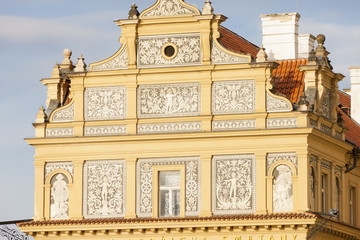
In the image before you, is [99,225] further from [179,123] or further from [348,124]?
[348,124]

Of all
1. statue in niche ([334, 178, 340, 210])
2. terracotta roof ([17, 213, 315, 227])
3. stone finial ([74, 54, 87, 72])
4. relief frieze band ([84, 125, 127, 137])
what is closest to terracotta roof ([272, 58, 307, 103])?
statue in niche ([334, 178, 340, 210])

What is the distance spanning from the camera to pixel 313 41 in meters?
64.2

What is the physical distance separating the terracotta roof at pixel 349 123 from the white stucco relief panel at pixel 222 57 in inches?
318

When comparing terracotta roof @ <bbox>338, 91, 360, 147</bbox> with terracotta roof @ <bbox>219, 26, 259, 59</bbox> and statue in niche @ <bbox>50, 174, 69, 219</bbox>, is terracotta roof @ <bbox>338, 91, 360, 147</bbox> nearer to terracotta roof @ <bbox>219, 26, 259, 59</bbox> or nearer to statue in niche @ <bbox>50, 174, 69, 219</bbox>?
terracotta roof @ <bbox>219, 26, 259, 59</bbox>

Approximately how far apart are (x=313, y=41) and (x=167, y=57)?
1055 centimetres

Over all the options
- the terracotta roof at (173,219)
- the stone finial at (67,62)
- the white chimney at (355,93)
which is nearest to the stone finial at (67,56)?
the stone finial at (67,62)

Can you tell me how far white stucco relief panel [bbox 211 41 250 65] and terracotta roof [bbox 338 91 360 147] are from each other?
26.5 feet

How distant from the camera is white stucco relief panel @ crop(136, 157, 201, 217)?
180 feet

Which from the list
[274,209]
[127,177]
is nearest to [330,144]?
[274,209]

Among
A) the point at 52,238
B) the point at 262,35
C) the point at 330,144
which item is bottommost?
the point at 52,238

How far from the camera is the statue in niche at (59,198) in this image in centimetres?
5616

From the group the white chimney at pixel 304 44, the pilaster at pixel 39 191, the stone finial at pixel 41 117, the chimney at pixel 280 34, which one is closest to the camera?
the pilaster at pixel 39 191

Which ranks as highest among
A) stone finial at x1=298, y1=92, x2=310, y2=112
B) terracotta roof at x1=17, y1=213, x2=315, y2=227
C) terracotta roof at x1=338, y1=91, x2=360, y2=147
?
terracotta roof at x1=338, y1=91, x2=360, y2=147

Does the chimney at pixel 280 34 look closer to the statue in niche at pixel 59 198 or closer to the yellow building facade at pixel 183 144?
the yellow building facade at pixel 183 144
